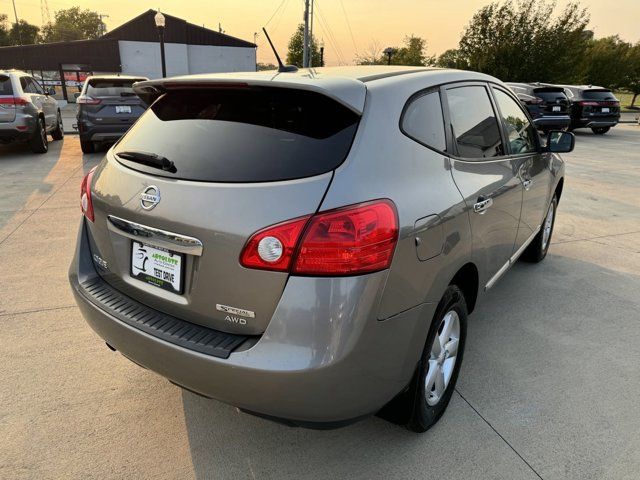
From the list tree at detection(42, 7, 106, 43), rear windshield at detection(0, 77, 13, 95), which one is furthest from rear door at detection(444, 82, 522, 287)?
tree at detection(42, 7, 106, 43)

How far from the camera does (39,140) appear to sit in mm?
10195

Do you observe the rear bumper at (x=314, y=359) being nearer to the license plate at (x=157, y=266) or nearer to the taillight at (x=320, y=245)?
the taillight at (x=320, y=245)

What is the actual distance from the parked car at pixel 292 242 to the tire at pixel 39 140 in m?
9.13

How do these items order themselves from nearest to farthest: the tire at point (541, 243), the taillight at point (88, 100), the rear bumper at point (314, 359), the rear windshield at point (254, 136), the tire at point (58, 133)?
the rear bumper at point (314, 359)
the rear windshield at point (254, 136)
the tire at point (541, 243)
the taillight at point (88, 100)
the tire at point (58, 133)

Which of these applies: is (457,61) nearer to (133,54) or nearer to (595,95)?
(595,95)

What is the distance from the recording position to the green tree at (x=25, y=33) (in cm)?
7626

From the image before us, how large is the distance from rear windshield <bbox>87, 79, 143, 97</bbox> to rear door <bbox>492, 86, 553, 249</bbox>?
8.38 meters

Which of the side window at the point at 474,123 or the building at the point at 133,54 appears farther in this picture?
the building at the point at 133,54

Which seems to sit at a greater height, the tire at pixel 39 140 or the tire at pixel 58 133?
the tire at pixel 39 140

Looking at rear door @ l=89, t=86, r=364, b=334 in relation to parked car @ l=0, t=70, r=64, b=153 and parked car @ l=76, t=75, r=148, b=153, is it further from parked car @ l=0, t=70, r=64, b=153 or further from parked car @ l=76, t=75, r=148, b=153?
parked car @ l=0, t=70, r=64, b=153

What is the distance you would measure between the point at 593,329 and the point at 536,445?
150 centimetres

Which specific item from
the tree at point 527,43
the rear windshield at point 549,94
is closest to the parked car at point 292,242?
the rear windshield at point 549,94

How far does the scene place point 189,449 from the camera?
226 cm

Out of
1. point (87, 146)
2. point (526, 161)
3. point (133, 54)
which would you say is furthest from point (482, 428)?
point (133, 54)
